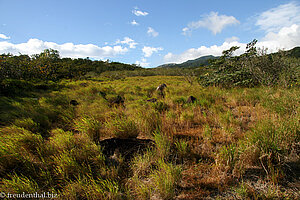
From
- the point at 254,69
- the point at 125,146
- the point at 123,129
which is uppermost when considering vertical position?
the point at 254,69

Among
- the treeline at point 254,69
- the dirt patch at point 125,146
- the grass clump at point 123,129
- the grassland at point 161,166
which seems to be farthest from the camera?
the treeline at point 254,69

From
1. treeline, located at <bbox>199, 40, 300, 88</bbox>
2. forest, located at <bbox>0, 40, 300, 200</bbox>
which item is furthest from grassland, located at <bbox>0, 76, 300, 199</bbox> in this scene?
treeline, located at <bbox>199, 40, 300, 88</bbox>

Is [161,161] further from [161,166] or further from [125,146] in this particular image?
[125,146]

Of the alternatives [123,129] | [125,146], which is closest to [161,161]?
[125,146]

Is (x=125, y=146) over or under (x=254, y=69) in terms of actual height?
under

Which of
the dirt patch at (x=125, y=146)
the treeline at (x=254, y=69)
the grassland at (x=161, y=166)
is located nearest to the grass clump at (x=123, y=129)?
the grassland at (x=161, y=166)

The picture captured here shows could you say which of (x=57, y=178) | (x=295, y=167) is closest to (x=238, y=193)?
(x=295, y=167)

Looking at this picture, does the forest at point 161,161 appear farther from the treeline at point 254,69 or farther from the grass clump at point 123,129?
the treeline at point 254,69

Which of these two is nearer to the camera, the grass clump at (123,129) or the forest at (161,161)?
the forest at (161,161)

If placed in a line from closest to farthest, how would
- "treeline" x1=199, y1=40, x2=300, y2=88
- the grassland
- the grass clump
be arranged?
the grassland
the grass clump
"treeline" x1=199, y1=40, x2=300, y2=88

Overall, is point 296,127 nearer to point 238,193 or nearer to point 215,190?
point 238,193

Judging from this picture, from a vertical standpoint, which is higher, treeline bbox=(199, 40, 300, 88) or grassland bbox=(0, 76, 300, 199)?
treeline bbox=(199, 40, 300, 88)

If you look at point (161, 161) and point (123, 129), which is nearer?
point (161, 161)

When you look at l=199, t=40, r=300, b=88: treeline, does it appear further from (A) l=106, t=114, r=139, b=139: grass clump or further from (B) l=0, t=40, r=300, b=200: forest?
(A) l=106, t=114, r=139, b=139: grass clump
